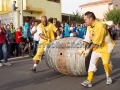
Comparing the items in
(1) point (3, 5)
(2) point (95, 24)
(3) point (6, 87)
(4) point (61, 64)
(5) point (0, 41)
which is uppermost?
(1) point (3, 5)

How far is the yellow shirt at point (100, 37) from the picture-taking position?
5062mm

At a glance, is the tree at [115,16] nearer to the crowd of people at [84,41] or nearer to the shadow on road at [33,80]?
the crowd of people at [84,41]

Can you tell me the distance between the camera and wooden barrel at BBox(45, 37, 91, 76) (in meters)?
5.86

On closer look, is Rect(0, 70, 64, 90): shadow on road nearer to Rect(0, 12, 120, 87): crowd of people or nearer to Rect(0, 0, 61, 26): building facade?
Rect(0, 12, 120, 87): crowd of people

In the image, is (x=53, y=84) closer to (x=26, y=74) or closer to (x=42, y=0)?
(x=26, y=74)

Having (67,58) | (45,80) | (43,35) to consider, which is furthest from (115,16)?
(45,80)

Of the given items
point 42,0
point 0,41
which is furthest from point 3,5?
point 0,41

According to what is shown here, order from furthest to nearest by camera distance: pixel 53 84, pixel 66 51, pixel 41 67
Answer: pixel 41 67, pixel 66 51, pixel 53 84

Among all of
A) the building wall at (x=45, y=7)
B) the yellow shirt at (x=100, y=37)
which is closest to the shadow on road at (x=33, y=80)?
the yellow shirt at (x=100, y=37)

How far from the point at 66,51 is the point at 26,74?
1544 millimetres

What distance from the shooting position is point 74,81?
5.87 meters

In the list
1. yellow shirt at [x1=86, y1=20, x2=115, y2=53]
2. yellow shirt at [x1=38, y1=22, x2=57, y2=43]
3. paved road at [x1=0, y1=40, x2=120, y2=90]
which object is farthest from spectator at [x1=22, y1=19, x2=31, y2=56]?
yellow shirt at [x1=86, y1=20, x2=115, y2=53]

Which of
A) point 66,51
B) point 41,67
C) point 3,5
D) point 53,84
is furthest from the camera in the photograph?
point 3,5

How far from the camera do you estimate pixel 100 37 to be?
5.09 meters
